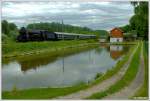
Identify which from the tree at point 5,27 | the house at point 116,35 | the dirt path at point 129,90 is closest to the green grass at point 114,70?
the dirt path at point 129,90

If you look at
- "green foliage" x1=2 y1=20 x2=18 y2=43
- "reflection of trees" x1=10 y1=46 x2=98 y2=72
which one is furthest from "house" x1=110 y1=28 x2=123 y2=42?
"green foliage" x1=2 y1=20 x2=18 y2=43

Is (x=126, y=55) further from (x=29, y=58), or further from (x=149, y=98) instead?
(x=149, y=98)

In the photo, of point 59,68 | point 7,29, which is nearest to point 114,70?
point 59,68

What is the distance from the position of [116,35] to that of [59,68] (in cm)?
296

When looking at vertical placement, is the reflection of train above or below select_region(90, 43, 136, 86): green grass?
above

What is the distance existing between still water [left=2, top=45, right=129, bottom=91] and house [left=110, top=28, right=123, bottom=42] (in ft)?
→ 0.53

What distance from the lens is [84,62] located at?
9.19m

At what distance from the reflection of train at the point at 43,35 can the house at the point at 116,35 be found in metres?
0.34

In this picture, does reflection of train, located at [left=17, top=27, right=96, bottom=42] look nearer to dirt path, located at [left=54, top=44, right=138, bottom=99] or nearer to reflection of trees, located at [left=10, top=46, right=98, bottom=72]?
reflection of trees, located at [left=10, top=46, right=98, bottom=72]

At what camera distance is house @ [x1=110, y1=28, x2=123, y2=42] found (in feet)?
23.1

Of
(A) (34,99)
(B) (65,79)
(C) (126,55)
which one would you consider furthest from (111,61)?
(A) (34,99)

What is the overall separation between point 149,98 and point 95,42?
213 centimetres

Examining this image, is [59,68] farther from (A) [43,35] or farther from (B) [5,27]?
(B) [5,27]

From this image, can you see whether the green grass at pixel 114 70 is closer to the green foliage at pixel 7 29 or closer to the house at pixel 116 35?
the house at pixel 116 35
